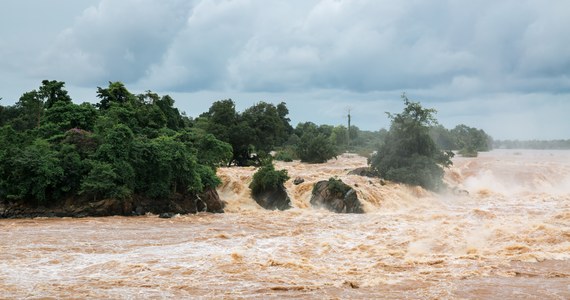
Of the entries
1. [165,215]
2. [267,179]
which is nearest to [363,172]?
[267,179]

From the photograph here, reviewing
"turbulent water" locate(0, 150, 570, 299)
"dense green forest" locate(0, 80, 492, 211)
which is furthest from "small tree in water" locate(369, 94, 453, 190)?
"turbulent water" locate(0, 150, 570, 299)

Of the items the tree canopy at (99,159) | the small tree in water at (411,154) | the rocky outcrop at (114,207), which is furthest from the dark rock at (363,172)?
the rocky outcrop at (114,207)

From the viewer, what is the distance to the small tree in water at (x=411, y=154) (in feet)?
96.0

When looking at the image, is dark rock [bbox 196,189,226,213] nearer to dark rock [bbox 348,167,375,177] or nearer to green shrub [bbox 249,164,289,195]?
green shrub [bbox 249,164,289,195]

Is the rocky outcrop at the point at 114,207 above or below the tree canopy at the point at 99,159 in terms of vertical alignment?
below

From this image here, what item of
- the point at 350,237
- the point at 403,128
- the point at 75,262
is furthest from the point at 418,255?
the point at 403,128

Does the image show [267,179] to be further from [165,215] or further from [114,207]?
[114,207]

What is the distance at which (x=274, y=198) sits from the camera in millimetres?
25688

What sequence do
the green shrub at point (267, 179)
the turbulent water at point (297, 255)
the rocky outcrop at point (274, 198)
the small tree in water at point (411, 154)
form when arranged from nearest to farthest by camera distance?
the turbulent water at point (297, 255) < the rocky outcrop at point (274, 198) < the green shrub at point (267, 179) < the small tree in water at point (411, 154)

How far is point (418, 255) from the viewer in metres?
13.7

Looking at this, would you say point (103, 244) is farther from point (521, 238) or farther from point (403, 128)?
point (403, 128)

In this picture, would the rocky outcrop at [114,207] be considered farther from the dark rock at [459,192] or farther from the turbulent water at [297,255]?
the dark rock at [459,192]

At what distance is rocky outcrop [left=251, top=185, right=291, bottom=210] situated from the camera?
82.9 ft

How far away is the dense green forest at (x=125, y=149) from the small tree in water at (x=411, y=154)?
0.06m
